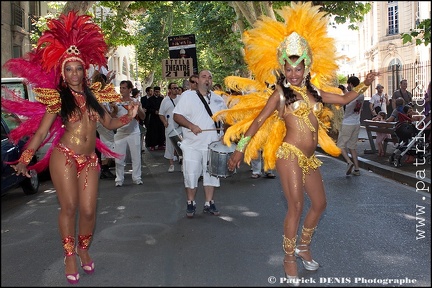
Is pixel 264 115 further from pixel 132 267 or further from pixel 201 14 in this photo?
pixel 201 14

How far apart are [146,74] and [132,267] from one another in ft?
135

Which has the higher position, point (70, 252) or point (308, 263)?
point (70, 252)

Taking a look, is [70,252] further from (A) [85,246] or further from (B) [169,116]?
(B) [169,116]

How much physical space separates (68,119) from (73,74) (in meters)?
0.41

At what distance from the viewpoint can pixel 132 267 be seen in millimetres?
4930

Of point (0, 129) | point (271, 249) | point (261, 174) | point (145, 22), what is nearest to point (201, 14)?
point (145, 22)

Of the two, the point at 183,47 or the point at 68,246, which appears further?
the point at 183,47

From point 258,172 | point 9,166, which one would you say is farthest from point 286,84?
point 258,172

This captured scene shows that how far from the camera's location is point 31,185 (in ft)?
31.7

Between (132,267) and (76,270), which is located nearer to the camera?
(76,270)

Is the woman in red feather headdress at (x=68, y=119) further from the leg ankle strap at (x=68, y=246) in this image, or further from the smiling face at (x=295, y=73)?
the smiling face at (x=295, y=73)

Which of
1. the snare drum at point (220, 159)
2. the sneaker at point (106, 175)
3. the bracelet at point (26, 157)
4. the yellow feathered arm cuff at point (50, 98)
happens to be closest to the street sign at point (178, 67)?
the sneaker at point (106, 175)

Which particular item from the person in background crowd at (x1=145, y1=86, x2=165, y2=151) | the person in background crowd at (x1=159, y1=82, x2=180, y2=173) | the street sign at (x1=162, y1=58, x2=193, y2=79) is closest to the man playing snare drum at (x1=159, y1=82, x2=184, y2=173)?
the person in background crowd at (x1=159, y1=82, x2=180, y2=173)

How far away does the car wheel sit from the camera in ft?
31.4
